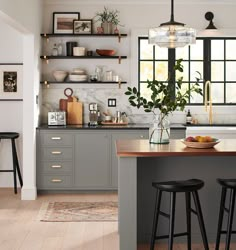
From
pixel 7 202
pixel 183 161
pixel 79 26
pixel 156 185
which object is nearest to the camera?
pixel 156 185

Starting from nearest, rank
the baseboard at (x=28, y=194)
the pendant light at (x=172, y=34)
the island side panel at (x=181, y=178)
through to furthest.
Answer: the pendant light at (x=172, y=34)
the island side panel at (x=181, y=178)
the baseboard at (x=28, y=194)

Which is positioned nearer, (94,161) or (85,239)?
(85,239)

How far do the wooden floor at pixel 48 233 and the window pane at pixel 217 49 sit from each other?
10.8ft

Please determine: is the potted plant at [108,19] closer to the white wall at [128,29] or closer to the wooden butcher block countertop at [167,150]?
the white wall at [128,29]

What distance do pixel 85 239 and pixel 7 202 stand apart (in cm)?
195

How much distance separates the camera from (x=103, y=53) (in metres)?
7.56

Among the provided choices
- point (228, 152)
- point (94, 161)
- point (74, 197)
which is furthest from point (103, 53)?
point (228, 152)

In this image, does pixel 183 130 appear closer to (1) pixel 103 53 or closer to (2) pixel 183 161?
(1) pixel 103 53

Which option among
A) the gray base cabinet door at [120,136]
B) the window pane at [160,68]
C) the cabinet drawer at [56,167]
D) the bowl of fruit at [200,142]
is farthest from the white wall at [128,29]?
the bowl of fruit at [200,142]

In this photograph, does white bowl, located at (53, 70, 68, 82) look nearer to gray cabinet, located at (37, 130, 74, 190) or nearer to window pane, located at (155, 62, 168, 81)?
gray cabinet, located at (37, 130, 74, 190)

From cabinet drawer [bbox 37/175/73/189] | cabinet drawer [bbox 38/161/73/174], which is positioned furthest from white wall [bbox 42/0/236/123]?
cabinet drawer [bbox 37/175/73/189]

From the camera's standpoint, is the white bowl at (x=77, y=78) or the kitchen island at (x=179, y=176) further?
the white bowl at (x=77, y=78)

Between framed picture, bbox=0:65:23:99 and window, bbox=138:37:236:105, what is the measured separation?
1.67 meters

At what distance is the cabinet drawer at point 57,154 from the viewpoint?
7.16 metres
